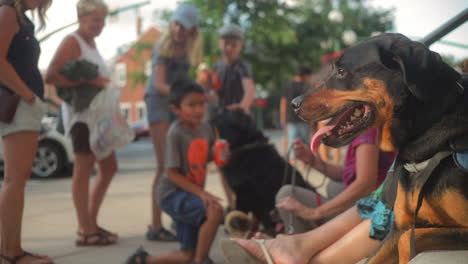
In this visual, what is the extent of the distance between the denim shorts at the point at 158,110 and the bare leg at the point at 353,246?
7.55 ft

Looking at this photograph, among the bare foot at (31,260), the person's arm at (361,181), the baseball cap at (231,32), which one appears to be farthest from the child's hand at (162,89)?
the person's arm at (361,181)

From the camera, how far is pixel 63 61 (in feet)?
12.3

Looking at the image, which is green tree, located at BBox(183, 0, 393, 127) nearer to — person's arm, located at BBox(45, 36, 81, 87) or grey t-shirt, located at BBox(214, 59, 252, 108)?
grey t-shirt, located at BBox(214, 59, 252, 108)

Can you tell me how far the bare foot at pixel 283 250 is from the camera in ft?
7.47

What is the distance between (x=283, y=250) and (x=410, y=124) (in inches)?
34.5

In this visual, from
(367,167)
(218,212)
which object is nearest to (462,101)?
(367,167)

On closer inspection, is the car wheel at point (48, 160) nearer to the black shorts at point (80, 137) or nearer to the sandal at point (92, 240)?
the sandal at point (92, 240)

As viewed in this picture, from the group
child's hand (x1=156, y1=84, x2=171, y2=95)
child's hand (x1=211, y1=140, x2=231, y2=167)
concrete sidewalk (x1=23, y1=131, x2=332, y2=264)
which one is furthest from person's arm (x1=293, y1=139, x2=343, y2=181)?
child's hand (x1=156, y1=84, x2=171, y2=95)

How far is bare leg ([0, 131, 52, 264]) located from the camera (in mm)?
3043

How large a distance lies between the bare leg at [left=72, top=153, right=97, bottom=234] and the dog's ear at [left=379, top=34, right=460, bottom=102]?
279 cm

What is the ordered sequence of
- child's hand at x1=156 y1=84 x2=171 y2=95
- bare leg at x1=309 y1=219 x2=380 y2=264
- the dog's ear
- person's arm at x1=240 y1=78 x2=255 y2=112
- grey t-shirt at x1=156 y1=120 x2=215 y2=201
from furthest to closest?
person's arm at x1=240 y1=78 x2=255 y2=112 → child's hand at x1=156 y1=84 x2=171 y2=95 → grey t-shirt at x1=156 y1=120 x2=215 y2=201 → bare leg at x1=309 y1=219 x2=380 y2=264 → the dog's ear

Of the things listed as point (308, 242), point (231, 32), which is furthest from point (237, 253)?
point (231, 32)

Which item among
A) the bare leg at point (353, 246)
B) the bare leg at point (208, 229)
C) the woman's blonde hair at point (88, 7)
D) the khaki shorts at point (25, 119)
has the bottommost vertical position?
the bare leg at point (208, 229)

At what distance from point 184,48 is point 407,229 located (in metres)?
2.99
